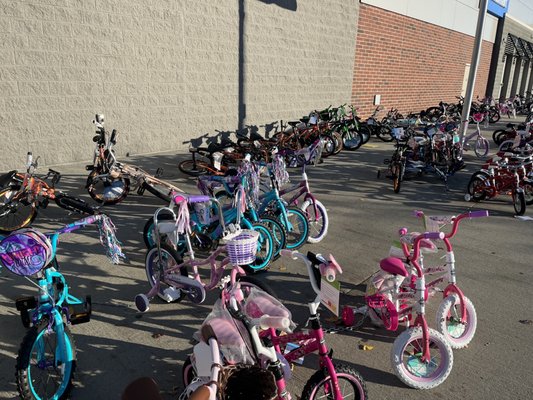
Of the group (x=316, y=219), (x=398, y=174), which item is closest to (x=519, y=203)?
(x=398, y=174)

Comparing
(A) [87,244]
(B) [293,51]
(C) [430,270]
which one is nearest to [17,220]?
(A) [87,244]

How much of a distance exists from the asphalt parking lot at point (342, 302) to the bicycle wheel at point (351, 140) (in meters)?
4.84

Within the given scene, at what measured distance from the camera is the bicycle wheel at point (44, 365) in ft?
8.58

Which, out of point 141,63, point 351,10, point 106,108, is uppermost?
point 351,10

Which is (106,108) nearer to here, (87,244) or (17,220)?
(17,220)

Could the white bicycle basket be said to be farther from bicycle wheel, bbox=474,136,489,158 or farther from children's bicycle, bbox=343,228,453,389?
bicycle wheel, bbox=474,136,489,158

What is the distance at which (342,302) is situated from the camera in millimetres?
4238

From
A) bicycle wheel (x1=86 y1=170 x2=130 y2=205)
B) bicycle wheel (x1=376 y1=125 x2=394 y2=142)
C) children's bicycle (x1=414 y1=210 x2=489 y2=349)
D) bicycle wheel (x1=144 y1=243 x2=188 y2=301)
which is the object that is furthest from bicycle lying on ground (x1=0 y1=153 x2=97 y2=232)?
bicycle wheel (x1=376 y1=125 x2=394 y2=142)

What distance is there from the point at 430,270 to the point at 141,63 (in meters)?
7.95

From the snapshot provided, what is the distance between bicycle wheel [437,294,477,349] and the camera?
11.3 ft

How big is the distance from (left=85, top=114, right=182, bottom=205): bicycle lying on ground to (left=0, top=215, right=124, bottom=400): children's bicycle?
11.4 ft

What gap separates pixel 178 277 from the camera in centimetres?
392

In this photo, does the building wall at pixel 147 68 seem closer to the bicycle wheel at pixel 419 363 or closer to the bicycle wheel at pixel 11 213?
the bicycle wheel at pixel 11 213

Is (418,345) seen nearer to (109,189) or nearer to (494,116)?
(109,189)
